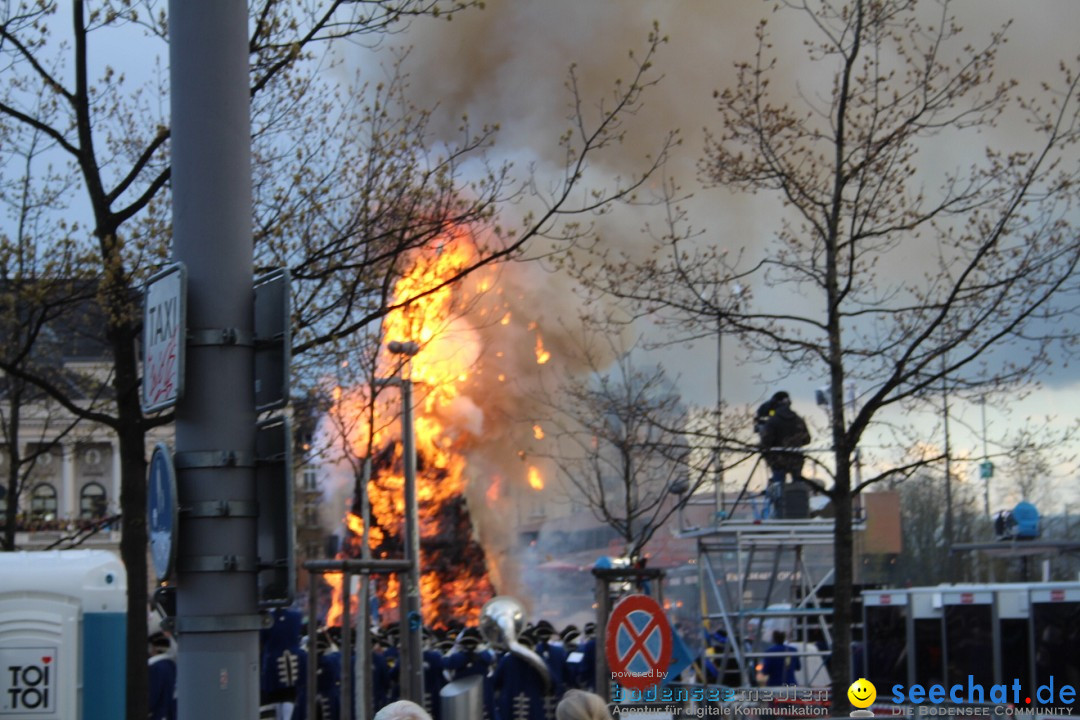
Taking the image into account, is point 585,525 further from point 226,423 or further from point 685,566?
point 226,423

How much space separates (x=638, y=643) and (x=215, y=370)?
245 inches

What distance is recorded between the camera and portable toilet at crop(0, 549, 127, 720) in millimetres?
9570

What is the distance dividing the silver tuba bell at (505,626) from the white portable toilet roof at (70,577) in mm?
8157

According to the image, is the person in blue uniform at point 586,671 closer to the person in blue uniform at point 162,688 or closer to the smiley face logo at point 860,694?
the person in blue uniform at point 162,688

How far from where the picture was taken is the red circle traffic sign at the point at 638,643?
10.6 metres

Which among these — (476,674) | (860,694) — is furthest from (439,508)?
(860,694)

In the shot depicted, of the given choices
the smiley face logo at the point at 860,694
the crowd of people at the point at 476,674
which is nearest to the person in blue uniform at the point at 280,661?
the crowd of people at the point at 476,674

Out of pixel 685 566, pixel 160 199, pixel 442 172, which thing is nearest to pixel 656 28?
pixel 442 172

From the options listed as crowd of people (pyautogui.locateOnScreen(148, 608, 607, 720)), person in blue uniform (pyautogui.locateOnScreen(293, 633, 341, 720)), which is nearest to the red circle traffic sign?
crowd of people (pyautogui.locateOnScreen(148, 608, 607, 720))

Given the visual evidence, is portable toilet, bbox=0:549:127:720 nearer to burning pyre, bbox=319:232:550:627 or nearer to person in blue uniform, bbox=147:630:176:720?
person in blue uniform, bbox=147:630:176:720

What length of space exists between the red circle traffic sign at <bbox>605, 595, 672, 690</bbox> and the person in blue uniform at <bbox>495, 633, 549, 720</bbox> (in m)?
6.92

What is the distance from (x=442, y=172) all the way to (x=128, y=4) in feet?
9.66

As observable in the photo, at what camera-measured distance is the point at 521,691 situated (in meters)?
17.4

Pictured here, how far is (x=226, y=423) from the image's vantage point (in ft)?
17.0
